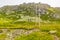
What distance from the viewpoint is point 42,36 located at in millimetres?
44406

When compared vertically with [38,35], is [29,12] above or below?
below

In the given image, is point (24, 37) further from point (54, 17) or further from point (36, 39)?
point (54, 17)

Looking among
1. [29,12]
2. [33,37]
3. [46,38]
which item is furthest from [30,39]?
[29,12]

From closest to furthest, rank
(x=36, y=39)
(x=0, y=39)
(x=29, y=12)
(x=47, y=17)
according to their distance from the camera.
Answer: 1. (x=36, y=39)
2. (x=0, y=39)
3. (x=47, y=17)
4. (x=29, y=12)

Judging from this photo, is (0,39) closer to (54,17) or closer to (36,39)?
(36,39)

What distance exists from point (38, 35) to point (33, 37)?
6.55ft

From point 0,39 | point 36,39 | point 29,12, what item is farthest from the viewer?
point 29,12

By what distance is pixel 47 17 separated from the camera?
6107 inches

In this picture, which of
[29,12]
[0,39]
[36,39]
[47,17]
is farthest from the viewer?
[29,12]

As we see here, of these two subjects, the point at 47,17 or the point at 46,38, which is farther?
the point at 47,17

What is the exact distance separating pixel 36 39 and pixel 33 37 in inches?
57.3

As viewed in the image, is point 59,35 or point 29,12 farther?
point 29,12

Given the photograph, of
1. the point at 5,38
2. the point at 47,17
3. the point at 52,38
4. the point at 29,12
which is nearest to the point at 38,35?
the point at 52,38

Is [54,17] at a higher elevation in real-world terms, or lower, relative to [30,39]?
lower
